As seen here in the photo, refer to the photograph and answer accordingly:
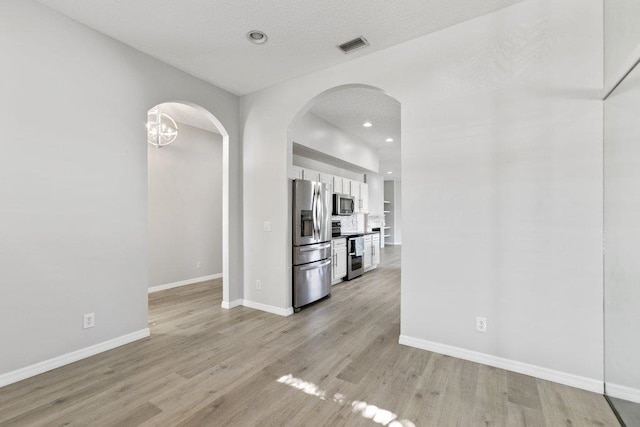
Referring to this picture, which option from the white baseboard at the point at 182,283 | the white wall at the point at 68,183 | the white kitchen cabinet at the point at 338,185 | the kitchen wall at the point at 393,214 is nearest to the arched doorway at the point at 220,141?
the white baseboard at the point at 182,283

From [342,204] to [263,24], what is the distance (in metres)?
3.68

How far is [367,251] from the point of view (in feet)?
21.9

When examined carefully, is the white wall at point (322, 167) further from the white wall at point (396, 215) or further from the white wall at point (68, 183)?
the white wall at point (396, 215)

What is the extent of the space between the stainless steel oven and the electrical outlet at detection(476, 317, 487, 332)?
3.34 m

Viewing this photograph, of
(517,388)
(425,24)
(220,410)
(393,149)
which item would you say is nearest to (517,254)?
(517,388)

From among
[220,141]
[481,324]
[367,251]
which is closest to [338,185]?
[367,251]

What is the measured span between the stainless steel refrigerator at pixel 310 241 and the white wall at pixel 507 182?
4.95 ft

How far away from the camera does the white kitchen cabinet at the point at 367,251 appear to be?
6.58 meters

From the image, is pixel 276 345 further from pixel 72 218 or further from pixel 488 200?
pixel 488 200

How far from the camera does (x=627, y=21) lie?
174 centimetres

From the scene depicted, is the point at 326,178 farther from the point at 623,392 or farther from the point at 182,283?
the point at 623,392

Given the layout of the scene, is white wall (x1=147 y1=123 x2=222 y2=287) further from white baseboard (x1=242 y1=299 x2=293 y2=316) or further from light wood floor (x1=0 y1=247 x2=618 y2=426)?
light wood floor (x1=0 y1=247 x2=618 y2=426)

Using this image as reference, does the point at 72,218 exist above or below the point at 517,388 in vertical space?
above

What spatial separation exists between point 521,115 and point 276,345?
3.02 metres
